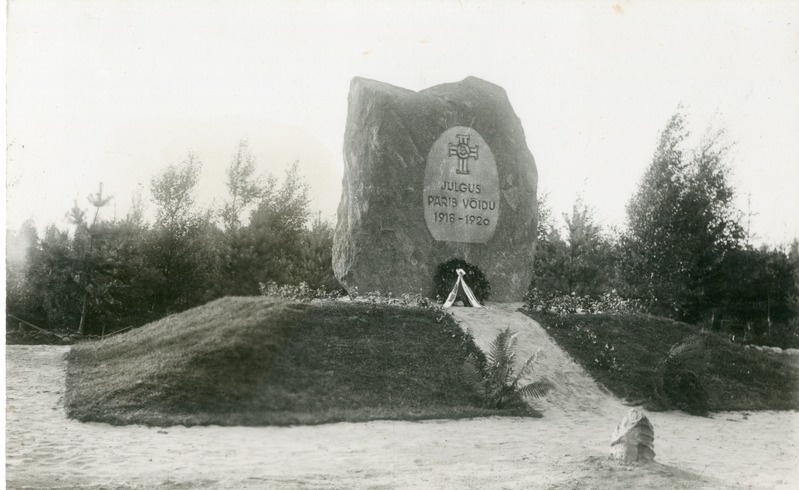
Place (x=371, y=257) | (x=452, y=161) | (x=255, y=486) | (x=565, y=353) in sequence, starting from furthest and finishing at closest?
1. (x=452, y=161)
2. (x=371, y=257)
3. (x=565, y=353)
4. (x=255, y=486)

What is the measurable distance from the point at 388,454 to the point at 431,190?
870 cm

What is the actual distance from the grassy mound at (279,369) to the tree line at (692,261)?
→ 10367mm

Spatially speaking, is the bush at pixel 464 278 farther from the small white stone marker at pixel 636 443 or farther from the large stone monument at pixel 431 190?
the small white stone marker at pixel 636 443

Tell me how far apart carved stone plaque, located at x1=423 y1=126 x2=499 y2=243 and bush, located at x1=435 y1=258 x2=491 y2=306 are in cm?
59

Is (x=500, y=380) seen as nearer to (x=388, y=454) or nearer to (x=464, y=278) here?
(x=388, y=454)

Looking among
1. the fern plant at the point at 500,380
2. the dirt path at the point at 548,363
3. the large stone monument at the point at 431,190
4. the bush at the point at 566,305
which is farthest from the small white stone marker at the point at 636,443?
the large stone monument at the point at 431,190

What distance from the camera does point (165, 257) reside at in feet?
71.2

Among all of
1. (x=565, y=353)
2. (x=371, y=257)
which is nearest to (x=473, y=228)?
(x=371, y=257)

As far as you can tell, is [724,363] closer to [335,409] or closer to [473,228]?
[473,228]

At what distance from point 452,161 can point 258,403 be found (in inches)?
334

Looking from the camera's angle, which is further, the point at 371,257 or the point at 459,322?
the point at 371,257

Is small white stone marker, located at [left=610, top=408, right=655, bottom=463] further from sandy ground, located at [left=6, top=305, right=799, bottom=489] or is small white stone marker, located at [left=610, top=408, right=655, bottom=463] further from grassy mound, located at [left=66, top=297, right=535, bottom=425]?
grassy mound, located at [left=66, top=297, right=535, bottom=425]

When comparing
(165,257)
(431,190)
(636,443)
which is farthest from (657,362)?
(165,257)

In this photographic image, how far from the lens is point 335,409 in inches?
392
